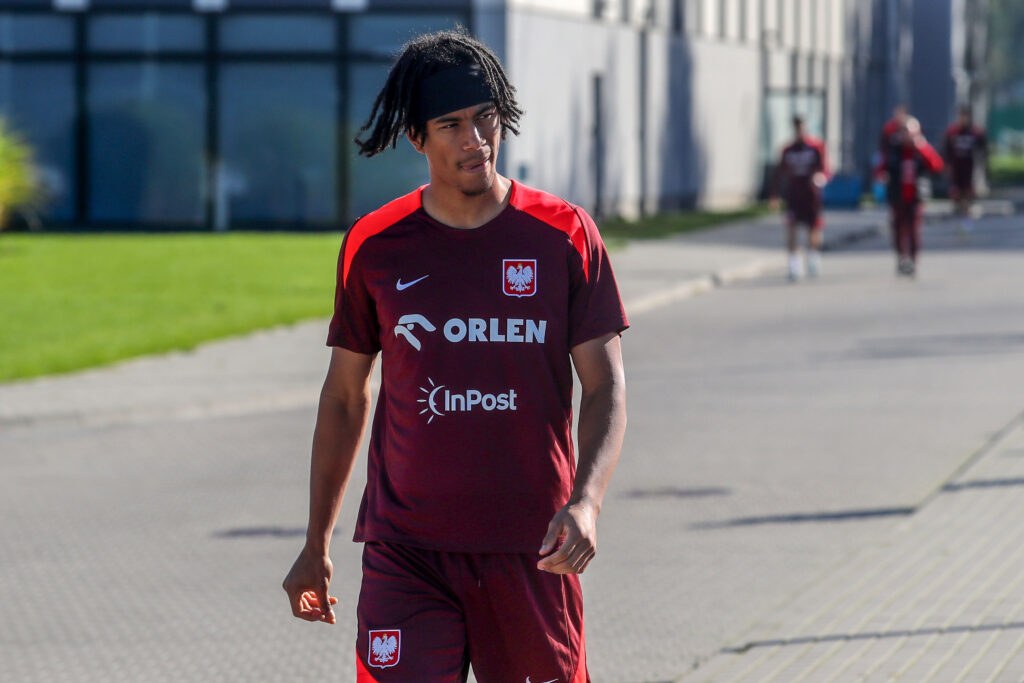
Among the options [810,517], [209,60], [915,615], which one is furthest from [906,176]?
[915,615]

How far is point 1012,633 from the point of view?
19.5 ft

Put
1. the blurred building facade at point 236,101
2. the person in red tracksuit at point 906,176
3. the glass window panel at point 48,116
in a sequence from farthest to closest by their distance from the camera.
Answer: the glass window panel at point 48,116 < the blurred building facade at point 236,101 < the person in red tracksuit at point 906,176

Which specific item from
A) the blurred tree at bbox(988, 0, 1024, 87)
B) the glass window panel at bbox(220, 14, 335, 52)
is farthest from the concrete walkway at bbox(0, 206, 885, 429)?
the blurred tree at bbox(988, 0, 1024, 87)

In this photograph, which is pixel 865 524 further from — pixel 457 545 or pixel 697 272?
pixel 697 272

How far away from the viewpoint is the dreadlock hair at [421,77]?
3605 millimetres

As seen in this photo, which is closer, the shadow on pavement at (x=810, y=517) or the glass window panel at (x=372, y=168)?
the shadow on pavement at (x=810, y=517)

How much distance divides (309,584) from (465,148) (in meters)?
0.97

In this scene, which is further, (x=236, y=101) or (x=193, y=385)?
(x=236, y=101)

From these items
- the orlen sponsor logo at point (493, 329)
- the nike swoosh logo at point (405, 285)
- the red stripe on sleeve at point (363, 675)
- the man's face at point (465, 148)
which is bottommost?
the red stripe on sleeve at point (363, 675)

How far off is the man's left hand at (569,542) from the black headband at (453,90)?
32.5 inches

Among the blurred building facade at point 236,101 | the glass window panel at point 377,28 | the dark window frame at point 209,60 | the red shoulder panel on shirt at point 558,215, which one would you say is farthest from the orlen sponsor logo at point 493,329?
the glass window panel at point 377,28

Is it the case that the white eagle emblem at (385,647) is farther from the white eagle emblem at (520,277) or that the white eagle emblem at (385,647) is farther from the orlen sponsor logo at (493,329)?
the white eagle emblem at (520,277)

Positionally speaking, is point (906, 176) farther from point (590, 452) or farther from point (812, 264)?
point (590, 452)

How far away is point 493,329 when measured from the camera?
3.53 meters
